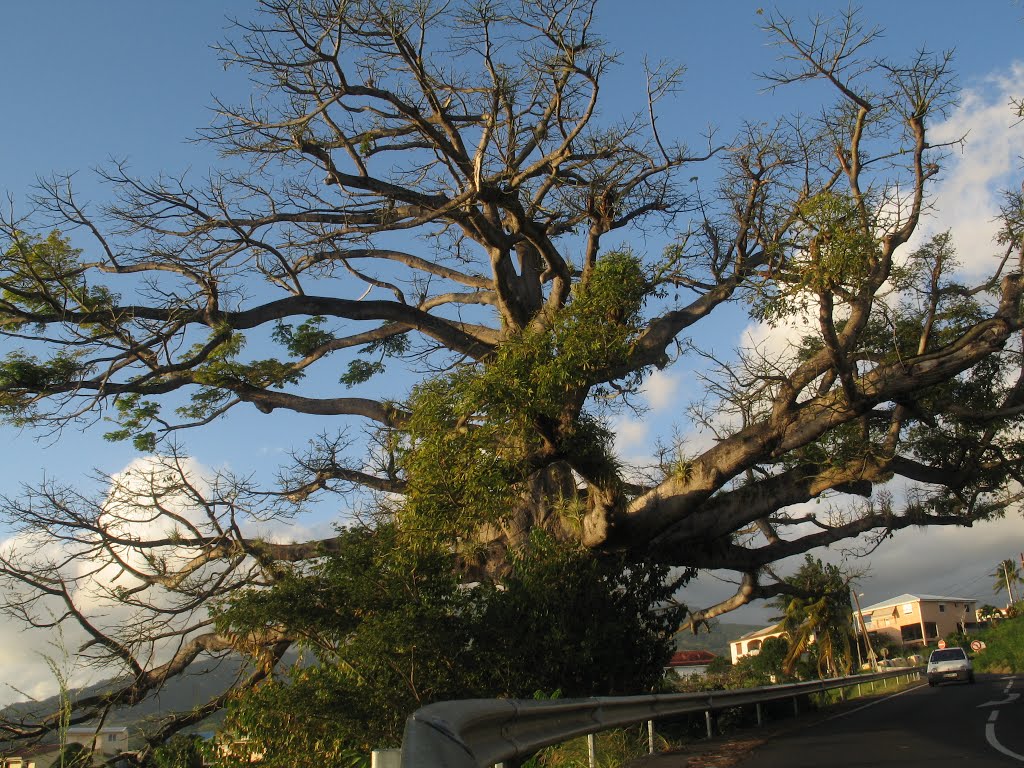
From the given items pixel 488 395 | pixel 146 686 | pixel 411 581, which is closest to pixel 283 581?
pixel 411 581

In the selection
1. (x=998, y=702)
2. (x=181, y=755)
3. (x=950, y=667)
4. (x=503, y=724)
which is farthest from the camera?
(x=950, y=667)

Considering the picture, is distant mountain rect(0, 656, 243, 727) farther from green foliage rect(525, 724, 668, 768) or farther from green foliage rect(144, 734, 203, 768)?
green foliage rect(525, 724, 668, 768)

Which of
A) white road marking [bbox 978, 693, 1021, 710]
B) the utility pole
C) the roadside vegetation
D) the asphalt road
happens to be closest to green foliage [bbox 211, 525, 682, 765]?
the asphalt road

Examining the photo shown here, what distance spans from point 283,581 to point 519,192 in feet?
26.5

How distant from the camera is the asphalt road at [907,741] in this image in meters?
7.82

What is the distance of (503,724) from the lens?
497 centimetres

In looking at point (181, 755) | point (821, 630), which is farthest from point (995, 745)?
point (821, 630)

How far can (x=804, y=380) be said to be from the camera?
42.9 feet

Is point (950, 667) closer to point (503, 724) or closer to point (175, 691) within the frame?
point (175, 691)

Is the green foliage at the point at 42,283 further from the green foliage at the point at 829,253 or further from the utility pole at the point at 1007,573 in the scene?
the utility pole at the point at 1007,573

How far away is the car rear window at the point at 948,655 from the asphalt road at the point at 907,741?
50.7 ft

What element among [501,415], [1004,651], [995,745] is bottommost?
[995,745]

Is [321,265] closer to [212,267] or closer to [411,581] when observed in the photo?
[212,267]

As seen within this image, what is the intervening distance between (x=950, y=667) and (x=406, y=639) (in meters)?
25.2
